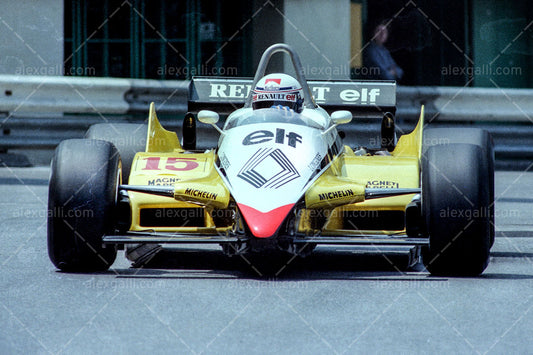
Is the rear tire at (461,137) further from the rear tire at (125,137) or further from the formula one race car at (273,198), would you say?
the rear tire at (125,137)

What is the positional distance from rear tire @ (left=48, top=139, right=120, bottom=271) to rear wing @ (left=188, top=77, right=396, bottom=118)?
8.58 feet

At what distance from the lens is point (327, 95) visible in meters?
8.89

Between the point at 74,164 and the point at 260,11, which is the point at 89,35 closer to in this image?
the point at 260,11

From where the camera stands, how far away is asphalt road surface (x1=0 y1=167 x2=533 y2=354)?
4387 mm

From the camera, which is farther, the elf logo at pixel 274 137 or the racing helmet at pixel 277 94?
the racing helmet at pixel 277 94

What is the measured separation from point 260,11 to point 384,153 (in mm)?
6968

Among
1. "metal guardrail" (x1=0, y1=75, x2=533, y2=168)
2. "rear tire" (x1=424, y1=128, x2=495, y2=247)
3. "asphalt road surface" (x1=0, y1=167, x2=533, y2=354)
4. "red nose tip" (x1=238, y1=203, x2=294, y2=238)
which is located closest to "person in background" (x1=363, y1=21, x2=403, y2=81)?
"metal guardrail" (x1=0, y1=75, x2=533, y2=168)

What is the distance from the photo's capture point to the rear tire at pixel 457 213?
5.96m

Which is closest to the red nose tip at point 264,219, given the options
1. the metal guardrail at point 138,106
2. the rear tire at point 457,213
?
the rear tire at point 457,213

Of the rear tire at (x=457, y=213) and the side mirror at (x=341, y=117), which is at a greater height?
the side mirror at (x=341, y=117)

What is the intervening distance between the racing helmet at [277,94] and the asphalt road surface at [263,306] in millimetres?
1094

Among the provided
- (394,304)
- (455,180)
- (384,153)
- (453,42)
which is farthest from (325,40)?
(394,304)

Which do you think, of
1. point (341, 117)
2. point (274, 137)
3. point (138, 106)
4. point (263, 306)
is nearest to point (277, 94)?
point (341, 117)

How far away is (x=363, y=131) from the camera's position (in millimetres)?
12789
